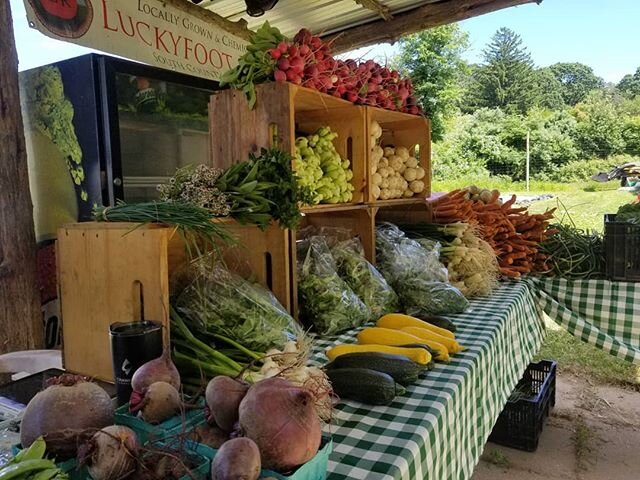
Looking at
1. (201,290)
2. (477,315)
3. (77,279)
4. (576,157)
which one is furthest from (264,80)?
(576,157)

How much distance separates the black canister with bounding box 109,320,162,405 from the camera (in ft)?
3.70

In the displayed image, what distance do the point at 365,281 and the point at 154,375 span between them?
4.32 feet

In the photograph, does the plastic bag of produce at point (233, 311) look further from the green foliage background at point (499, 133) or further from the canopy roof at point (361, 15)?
the green foliage background at point (499, 133)

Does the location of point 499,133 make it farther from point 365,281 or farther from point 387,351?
point 387,351

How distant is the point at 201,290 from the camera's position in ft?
4.93

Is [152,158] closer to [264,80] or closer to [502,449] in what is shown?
[264,80]

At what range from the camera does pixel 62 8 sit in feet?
8.48

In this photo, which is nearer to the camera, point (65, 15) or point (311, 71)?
point (311, 71)

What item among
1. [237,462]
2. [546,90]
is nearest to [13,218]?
[237,462]

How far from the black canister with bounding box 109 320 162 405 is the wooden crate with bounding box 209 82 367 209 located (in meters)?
0.90

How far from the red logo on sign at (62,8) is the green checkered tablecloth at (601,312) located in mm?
3224

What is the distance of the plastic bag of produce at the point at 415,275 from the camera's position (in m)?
2.21

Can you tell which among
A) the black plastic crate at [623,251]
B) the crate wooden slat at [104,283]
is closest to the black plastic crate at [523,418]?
the black plastic crate at [623,251]

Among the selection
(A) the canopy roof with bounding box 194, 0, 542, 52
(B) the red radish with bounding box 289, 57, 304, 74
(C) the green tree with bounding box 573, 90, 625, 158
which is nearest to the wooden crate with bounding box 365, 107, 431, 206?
(A) the canopy roof with bounding box 194, 0, 542, 52
